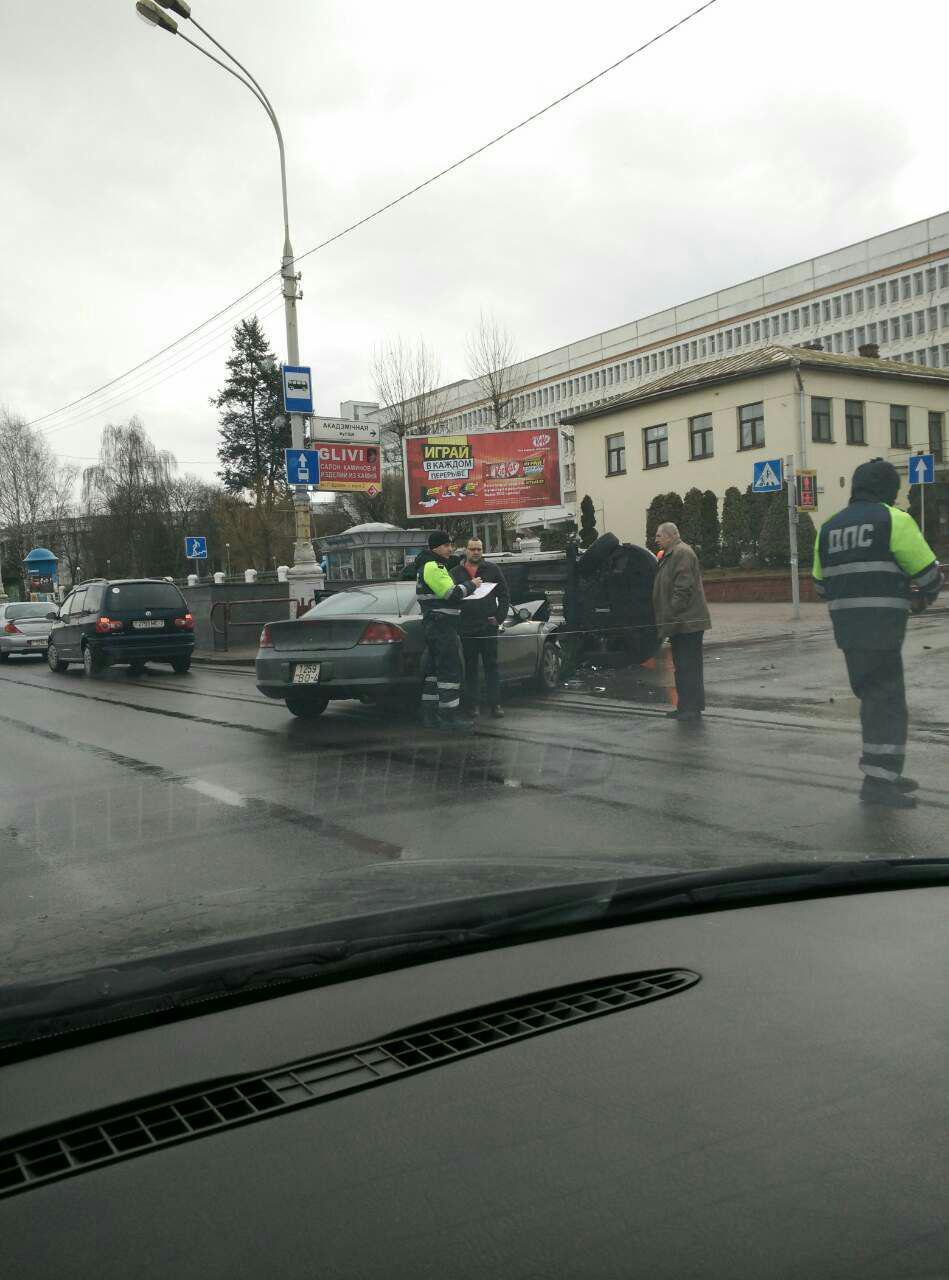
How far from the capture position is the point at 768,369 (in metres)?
37.8

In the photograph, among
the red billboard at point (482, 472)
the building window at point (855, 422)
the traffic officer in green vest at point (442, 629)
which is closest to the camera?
the traffic officer in green vest at point (442, 629)

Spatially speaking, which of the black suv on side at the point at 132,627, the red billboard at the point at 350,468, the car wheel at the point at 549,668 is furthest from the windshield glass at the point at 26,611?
the car wheel at the point at 549,668

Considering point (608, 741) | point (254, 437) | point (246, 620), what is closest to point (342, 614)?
point (608, 741)

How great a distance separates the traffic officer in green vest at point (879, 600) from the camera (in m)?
7.12

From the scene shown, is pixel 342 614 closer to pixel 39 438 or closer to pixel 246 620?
pixel 246 620

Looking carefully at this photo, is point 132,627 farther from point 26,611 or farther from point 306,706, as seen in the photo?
point 306,706

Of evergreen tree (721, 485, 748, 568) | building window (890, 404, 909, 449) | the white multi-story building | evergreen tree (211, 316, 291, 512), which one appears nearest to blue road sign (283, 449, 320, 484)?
evergreen tree (721, 485, 748, 568)

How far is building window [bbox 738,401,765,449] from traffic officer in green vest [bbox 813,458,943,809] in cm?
3281

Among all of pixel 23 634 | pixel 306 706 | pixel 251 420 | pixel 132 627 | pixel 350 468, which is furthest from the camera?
pixel 251 420

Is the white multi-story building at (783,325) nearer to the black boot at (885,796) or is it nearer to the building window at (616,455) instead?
the building window at (616,455)

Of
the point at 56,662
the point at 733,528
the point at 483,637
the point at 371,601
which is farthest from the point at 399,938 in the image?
the point at 733,528

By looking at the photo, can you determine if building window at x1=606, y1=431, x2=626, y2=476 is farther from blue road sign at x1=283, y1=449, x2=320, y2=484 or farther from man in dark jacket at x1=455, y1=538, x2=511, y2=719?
man in dark jacket at x1=455, y1=538, x2=511, y2=719

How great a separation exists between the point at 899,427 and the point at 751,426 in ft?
20.4

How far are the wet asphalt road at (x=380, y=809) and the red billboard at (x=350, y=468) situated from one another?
19.6 m
